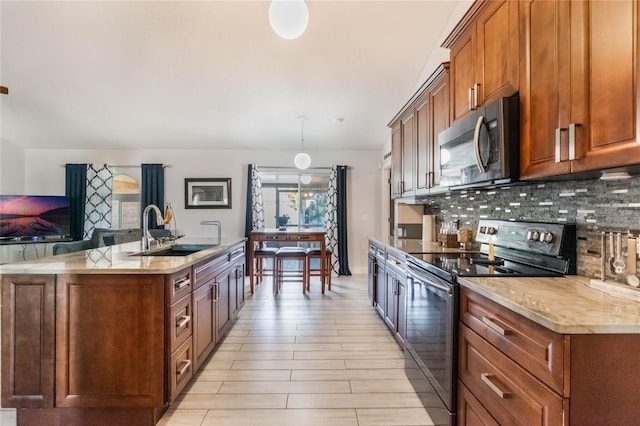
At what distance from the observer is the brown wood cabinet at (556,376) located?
3.00 ft

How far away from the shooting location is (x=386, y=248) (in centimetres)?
310

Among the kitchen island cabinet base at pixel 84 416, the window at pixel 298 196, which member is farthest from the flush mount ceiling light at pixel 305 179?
the kitchen island cabinet base at pixel 84 416

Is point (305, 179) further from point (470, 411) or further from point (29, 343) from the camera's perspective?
point (470, 411)

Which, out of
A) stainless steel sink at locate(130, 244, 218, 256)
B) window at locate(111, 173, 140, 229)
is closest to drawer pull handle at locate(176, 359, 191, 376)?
stainless steel sink at locate(130, 244, 218, 256)

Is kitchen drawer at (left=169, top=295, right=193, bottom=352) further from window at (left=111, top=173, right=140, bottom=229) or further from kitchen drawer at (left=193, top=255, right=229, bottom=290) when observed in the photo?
window at (left=111, top=173, right=140, bottom=229)

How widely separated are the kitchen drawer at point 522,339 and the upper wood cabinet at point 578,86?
606 millimetres

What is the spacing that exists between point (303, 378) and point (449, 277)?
1.36 meters

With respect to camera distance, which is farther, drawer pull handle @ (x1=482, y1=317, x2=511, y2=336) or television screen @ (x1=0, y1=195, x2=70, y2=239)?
television screen @ (x1=0, y1=195, x2=70, y2=239)

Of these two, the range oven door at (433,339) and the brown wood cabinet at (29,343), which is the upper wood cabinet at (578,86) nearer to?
the range oven door at (433,339)

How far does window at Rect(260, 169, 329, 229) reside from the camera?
6.25m

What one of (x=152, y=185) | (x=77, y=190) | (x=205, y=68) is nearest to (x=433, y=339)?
(x=205, y=68)

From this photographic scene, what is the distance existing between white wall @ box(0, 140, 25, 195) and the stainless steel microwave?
23.4ft

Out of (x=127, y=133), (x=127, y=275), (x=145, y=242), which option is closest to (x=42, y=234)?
(x=127, y=133)

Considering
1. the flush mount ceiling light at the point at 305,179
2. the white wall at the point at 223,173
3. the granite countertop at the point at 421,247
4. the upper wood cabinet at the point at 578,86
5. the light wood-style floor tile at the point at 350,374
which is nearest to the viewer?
the upper wood cabinet at the point at 578,86
